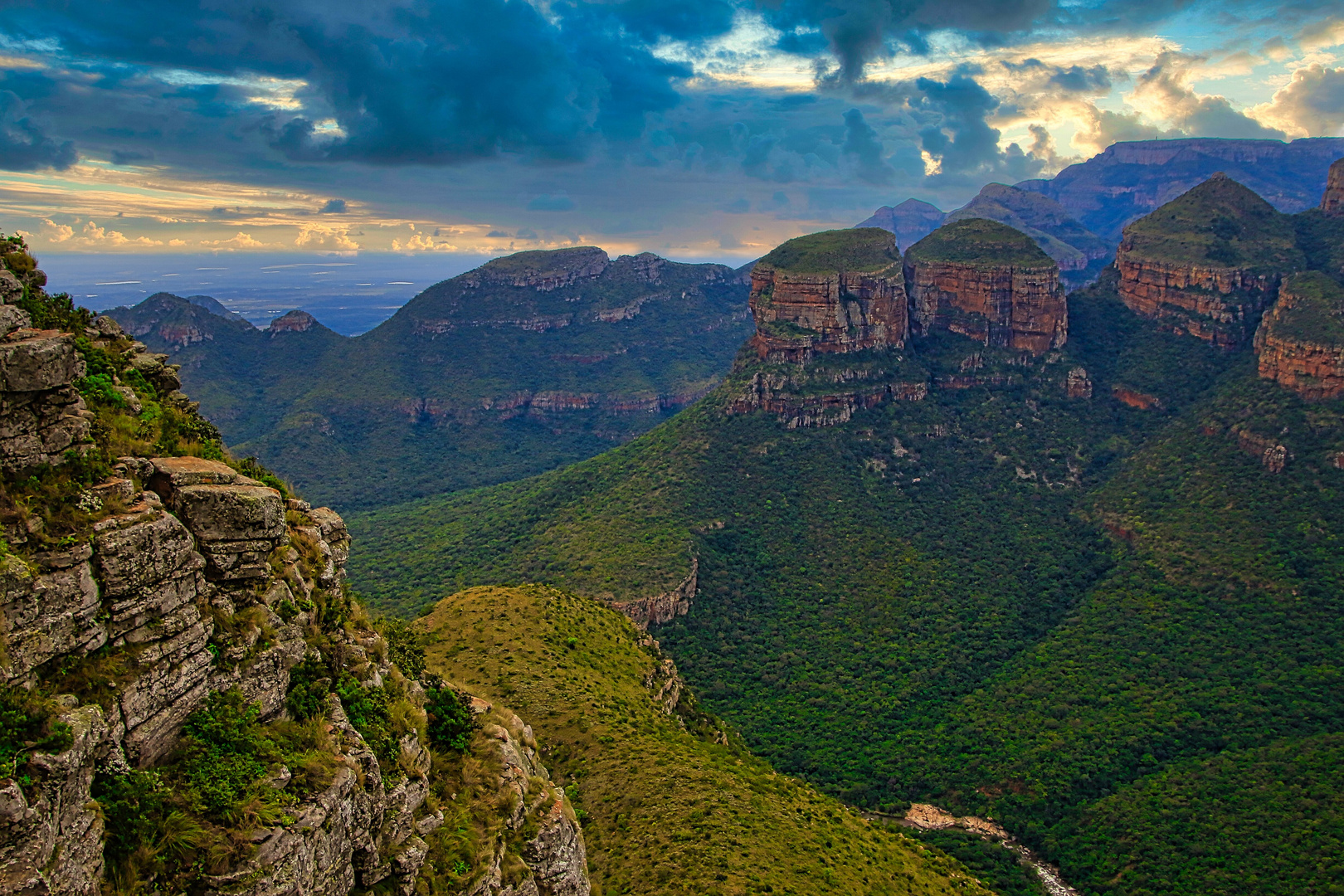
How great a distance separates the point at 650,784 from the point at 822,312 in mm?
98079

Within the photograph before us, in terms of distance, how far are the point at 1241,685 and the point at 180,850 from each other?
92386 millimetres

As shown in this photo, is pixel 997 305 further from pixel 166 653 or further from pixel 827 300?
pixel 166 653

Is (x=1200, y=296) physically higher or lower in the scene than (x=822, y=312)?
higher

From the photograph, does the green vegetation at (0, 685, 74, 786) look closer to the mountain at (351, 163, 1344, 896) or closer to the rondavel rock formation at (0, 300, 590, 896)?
the rondavel rock formation at (0, 300, 590, 896)

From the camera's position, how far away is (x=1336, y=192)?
491 ft

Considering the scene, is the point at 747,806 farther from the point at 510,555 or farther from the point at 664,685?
the point at 510,555

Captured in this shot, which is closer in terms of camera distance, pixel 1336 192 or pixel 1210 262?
pixel 1210 262

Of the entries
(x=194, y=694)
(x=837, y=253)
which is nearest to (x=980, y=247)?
(x=837, y=253)

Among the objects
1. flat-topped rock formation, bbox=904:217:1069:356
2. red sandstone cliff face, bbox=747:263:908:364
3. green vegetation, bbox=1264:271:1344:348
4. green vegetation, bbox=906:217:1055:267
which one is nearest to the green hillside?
flat-topped rock formation, bbox=904:217:1069:356

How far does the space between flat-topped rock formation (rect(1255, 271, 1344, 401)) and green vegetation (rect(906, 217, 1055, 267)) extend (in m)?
37.7

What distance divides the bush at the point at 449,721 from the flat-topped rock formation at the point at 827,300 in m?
107

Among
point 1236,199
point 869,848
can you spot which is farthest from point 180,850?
point 1236,199

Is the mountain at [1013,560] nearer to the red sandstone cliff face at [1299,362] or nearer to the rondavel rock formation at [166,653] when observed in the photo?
the red sandstone cliff face at [1299,362]

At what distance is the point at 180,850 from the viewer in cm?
1900
